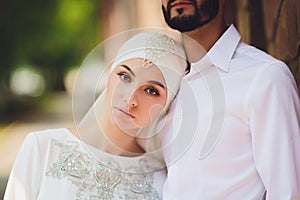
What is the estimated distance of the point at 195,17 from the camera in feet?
4.87

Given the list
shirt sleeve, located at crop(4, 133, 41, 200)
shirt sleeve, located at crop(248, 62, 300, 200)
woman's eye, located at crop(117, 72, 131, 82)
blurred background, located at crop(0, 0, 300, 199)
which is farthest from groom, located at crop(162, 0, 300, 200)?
blurred background, located at crop(0, 0, 300, 199)

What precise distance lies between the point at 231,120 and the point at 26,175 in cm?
55

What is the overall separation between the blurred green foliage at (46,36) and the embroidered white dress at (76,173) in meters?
8.77

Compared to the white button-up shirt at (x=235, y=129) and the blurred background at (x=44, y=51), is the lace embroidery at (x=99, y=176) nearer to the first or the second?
the white button-up shirt at (x=235, y=129)

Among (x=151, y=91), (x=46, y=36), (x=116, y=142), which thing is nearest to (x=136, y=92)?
(x=151, y=91)

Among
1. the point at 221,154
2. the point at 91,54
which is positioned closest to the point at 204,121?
the point at 221,154

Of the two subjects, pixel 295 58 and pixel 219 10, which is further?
pixel 295 58

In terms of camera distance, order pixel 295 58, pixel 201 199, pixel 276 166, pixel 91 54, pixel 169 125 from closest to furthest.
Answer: pixel 276 166 → pixel 201 199 → pixel 169 125 → pixel 91 54 → pixel 295 58

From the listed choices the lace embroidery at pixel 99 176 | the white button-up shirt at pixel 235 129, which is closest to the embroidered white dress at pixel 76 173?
the lace embroidery at pixel 99 176

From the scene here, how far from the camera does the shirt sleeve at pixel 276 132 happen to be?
1.34m

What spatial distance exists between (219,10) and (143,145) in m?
0.40

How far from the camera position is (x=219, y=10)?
1537mm

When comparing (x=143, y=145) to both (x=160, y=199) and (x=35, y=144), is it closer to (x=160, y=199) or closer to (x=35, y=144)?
(x=160, y=199)

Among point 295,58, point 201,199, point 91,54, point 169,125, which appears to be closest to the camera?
point 201,199
